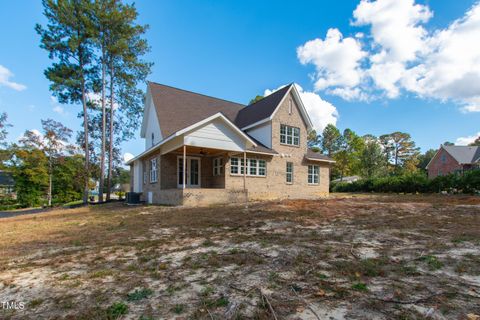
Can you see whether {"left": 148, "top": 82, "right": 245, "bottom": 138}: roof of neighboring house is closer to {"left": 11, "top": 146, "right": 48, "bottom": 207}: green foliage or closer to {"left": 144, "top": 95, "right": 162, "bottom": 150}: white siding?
{"left": 144, "top": 95, "right": 162, "bottom": 150}: white siding

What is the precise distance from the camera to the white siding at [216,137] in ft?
41.4

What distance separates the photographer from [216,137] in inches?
523

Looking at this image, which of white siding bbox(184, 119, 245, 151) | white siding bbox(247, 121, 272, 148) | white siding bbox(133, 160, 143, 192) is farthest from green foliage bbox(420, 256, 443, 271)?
white siding bbox(133, 160, 143, 192)

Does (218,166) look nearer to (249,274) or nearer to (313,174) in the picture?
(313,174)

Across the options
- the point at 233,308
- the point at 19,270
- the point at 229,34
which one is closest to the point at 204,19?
the point at 229,34

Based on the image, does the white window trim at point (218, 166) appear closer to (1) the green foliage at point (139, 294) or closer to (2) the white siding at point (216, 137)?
(2) the white siding at point (216, 137)

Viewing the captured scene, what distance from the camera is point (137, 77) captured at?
77.7ft

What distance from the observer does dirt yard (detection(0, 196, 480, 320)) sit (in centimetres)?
238

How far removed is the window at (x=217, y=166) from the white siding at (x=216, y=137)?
2.49 meters

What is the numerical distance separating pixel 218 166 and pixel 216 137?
3.33 m

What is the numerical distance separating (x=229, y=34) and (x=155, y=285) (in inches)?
694

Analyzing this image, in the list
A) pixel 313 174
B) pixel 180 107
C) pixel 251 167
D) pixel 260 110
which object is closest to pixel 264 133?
pixel 260 110

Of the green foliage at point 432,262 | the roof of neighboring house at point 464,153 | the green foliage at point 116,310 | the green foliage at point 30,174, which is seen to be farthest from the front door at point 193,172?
the roof of neighboring house at point 464,153

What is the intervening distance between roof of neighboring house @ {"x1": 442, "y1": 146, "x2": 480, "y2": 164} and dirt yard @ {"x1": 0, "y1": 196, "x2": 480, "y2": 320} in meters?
40.5
